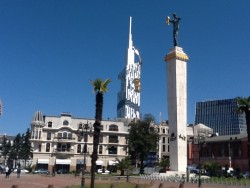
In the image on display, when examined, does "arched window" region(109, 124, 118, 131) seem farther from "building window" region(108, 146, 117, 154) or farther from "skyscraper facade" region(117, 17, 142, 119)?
"skyscraper facade" region(117, 17, 142, 119)

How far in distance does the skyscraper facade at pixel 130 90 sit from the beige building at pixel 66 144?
284 feet

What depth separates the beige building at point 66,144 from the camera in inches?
3501

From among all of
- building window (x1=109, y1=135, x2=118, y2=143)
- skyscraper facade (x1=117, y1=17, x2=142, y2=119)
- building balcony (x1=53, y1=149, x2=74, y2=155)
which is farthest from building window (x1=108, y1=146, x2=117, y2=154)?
skyscraper facade (x1=117, y1=17, x2=142, y2=119)

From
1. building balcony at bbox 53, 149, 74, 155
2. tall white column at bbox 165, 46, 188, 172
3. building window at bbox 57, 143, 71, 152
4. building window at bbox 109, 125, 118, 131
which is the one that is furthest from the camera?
building window at bbox 109, 125, 118, 131

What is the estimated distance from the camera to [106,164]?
9344cm

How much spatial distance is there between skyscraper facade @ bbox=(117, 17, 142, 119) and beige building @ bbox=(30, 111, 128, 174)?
86.6 metres

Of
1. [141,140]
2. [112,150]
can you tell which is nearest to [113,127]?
[112,150]

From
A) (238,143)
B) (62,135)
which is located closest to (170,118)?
(238,143)

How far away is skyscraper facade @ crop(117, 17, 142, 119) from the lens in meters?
187

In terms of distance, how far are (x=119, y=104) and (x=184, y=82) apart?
13746 cm

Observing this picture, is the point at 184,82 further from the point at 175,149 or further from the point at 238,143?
the point at 238,143

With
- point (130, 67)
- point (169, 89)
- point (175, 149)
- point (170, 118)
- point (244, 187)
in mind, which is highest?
point (130, 67)

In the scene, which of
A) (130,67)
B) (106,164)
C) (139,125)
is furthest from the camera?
(130,67)

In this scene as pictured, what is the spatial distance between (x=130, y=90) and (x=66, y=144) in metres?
104
